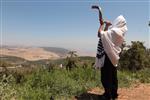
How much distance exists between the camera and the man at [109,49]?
20.4 ft

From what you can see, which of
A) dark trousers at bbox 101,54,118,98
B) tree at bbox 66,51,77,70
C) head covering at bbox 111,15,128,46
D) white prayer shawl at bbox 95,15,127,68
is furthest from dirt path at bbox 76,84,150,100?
tree at bbox 66,51,77,70

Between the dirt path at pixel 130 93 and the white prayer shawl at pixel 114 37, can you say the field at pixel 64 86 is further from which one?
the white prayer shawl at pixel 114 37

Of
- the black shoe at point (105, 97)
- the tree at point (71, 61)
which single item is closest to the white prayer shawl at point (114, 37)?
the black shoe at point (105, 97)

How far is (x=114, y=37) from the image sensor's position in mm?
6234

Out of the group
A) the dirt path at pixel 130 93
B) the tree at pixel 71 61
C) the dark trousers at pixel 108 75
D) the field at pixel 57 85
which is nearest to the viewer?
the field at pixel 57 85

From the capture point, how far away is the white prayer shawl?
6.20m

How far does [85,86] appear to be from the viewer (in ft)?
24.9

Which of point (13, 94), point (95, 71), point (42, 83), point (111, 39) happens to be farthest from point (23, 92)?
point (95, 71)

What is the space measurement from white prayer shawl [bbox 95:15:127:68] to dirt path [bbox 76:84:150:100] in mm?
1055

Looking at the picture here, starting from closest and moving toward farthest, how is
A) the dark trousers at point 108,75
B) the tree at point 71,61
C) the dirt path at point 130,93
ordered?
the dark trousers at point 108,75, the dirt path at point 130,93, the tree at point 71,61

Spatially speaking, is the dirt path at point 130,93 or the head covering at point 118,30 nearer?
the head covering at point 118,30

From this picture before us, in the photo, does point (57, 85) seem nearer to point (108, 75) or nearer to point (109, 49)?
point (108, 75)

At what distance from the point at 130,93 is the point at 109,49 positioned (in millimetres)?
1697

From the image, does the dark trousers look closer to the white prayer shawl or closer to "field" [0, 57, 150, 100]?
the white prayer shawl
